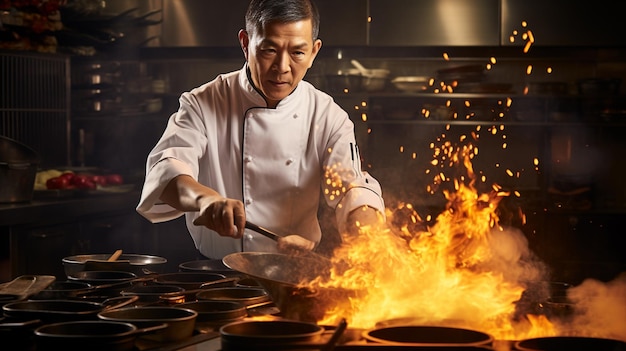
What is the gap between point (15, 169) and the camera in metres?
4.33

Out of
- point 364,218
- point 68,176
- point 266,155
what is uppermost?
point 266,155

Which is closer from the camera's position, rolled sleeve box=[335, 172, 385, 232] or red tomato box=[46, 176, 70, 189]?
rolled sleeve box=[335, 172, 385, 232]

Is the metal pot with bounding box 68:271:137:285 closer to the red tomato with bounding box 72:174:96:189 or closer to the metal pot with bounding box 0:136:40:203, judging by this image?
the metal pot with bounding box 0:136:40:203

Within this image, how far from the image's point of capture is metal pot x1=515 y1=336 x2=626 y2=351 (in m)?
1.69

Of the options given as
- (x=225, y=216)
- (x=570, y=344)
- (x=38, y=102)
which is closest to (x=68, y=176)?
(x=38, y=102)

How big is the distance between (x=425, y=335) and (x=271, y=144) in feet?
4.79

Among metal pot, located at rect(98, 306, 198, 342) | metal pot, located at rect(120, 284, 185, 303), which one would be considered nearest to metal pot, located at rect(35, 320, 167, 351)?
metal pot, located at rect(98, 306, 198, 342)

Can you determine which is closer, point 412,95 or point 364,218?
point 364,218

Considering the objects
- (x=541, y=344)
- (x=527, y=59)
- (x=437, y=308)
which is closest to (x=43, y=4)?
(x=527, y=59)

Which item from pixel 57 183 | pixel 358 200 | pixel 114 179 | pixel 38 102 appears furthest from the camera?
pixel 38 102

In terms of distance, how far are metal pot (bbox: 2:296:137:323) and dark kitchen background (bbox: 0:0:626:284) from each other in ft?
10.4

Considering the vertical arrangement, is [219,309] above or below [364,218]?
below

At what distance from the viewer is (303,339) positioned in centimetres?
163

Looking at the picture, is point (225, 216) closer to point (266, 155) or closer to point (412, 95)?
point (266, 155)
